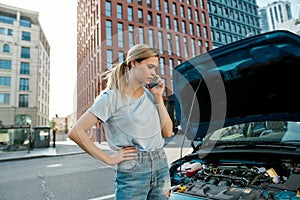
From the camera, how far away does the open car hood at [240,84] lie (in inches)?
80.5

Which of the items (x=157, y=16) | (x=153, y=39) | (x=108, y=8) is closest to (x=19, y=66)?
(x=108, y=8)

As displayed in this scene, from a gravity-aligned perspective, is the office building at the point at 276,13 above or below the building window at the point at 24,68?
above

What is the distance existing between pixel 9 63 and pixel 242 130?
118ft

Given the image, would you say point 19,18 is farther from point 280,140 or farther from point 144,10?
point 280,140

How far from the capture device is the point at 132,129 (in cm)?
125

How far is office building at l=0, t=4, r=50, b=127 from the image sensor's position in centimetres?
2919

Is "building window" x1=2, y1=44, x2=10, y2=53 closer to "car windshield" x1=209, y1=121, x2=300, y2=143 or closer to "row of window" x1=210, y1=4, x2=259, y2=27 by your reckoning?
"car windshield" x1=209, y1=121, x2=300, y2=143

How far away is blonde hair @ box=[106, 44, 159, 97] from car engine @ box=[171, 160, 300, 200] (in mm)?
1110

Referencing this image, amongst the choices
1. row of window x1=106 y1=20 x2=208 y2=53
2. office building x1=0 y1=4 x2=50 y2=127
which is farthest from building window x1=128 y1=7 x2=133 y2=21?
row of window x1=106 y1=20 x2=208 y2=53

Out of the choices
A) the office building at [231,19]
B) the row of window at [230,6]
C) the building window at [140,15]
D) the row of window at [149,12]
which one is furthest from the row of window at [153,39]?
the row of window at [230,6]

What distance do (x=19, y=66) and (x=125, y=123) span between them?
1424 inches

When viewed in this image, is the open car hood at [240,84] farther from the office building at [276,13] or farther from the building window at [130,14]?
the office building at [276,13]

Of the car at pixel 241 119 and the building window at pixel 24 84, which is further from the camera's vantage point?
the building window at pixel 24 84

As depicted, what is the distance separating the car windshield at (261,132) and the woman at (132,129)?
169 cm
